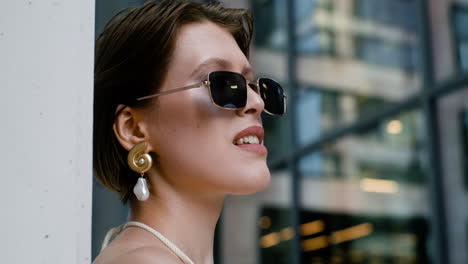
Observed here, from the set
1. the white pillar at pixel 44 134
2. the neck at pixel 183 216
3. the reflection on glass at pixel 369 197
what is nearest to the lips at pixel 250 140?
the neck at pixel 183 216

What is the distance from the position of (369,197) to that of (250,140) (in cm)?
407

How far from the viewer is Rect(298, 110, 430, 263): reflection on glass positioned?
494 cm

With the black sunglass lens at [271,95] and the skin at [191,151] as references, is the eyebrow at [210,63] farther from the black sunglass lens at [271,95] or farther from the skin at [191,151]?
the black sunglass lens at [271,95]

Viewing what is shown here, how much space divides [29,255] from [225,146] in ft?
2.63

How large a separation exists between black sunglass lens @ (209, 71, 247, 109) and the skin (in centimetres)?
2

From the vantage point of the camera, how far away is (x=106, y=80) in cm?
175

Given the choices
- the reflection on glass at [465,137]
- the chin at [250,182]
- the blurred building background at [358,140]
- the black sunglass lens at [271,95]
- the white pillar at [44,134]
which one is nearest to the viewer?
the white pillar at [44,134]

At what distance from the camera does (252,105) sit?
1.73 meters

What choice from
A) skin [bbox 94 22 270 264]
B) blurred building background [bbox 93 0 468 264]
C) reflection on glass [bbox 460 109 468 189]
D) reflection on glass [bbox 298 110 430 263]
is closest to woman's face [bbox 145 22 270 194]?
skin [bbox 94 22 270 264]

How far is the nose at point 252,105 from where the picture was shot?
5.59 ft

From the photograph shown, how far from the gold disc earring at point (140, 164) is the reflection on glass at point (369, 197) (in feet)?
11.7

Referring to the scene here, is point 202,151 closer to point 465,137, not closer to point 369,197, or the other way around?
point 465,137

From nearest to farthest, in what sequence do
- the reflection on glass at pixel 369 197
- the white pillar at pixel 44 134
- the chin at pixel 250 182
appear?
the white pillar at pixel 44 134 < the chin at pixel 250 182 < the reflection on glass at pixel 369 197

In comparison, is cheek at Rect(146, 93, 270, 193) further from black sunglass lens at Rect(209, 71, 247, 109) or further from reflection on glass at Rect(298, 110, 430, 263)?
reflection on glass at Rect(298, 110, 430, 263)
